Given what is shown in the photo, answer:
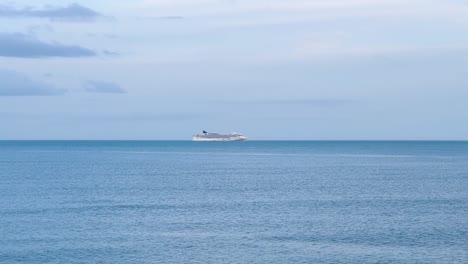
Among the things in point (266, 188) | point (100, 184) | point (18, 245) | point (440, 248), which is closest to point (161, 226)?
point (18, 245)

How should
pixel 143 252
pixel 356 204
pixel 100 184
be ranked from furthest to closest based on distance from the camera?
1. pixel 100 184
2. pixel 356 204
3. pixel 143 252

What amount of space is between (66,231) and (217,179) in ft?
183

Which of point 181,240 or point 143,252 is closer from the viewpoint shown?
point 143,252

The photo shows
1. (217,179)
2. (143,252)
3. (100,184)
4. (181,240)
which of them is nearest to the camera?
(143,252)

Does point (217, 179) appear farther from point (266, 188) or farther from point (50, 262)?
point (50, 262)

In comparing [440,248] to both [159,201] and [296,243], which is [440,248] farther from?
[159,201]

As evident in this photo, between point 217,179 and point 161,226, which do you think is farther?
point 217,179

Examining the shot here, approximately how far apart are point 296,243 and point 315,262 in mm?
6084

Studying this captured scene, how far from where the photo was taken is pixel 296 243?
179 feet

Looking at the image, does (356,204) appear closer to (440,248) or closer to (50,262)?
(440,248)

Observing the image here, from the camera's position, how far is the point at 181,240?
55.9 meters

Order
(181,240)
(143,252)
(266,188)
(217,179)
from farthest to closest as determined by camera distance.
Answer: (217,179)
(266,188)
(181,240)
(143,252)

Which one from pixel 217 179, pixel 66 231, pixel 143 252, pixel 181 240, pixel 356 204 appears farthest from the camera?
pixel 217 179

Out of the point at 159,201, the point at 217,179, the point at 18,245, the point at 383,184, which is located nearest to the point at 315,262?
the point at 18,245
